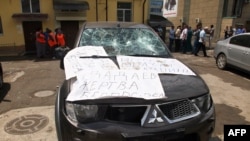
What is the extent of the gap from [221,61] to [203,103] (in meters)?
7.26

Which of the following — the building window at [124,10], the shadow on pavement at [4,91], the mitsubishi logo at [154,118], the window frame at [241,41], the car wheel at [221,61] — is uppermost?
the building window at [124,10]

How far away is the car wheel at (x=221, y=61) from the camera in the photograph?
346 inches

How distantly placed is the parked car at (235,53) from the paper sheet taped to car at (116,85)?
6.21 meters

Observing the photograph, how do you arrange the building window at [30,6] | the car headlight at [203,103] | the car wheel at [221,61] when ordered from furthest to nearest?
the building window at [30,6] < the car wheel at [221,61] < the car headlight at [203,103]

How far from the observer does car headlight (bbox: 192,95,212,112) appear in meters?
2.39

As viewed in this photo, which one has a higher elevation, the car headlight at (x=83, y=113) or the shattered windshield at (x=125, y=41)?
the shattered windshield at (x=125, y=41)

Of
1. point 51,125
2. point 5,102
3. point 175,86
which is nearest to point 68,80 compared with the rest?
point 175,86

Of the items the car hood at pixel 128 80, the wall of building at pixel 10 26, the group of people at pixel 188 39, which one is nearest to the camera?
the car hood at pixel 128 80

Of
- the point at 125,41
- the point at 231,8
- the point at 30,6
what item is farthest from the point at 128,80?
the point at 231,8

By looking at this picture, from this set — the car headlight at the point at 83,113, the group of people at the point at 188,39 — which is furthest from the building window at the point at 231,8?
the car headlight at the point at 83,113

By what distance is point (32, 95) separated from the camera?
19.2ft

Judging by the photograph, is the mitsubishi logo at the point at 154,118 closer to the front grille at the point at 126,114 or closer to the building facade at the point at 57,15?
the front grille at the point at 126,114

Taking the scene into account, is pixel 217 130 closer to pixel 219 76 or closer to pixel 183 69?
pixel 183 69

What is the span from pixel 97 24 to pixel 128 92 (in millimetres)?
2292
